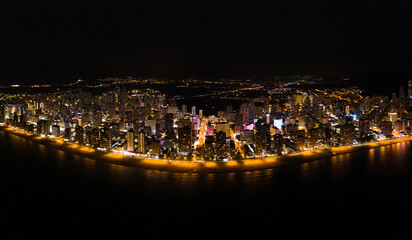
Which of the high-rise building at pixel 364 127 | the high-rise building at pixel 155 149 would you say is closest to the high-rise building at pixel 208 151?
the high-rise building at pixel 155 149

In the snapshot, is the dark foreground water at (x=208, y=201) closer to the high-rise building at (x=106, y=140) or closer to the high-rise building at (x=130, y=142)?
the high-rise building at (x=130, y=142)

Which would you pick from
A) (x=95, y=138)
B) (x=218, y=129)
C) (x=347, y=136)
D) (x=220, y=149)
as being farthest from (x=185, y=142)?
(x=347, y=136)

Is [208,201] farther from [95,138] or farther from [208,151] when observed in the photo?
[95,138]

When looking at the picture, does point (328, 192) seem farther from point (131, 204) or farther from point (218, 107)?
point (218, 107)

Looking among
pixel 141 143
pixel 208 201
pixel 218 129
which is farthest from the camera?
pixel 218 129

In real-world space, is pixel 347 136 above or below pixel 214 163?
above

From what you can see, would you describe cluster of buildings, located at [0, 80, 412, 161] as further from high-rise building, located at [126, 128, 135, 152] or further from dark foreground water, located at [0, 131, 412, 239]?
dark foreground water, located at [0, 131, 412, 239]

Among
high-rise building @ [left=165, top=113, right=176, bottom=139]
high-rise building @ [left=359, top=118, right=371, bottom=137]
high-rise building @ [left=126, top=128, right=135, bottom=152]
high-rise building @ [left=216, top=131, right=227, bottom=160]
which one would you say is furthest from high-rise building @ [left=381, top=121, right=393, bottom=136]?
high-rise building @ [left=126, top=128, right=135, bottom=152]

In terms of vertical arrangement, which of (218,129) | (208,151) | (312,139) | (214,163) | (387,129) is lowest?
(214,163)

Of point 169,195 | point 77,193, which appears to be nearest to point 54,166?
point 77,193
